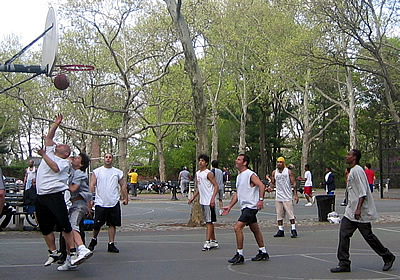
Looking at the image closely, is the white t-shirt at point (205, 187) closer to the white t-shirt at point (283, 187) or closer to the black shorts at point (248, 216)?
the black shorts at point (248, 216)

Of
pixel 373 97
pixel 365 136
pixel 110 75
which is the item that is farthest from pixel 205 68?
pixel 365 136

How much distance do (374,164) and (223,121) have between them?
55.6ft

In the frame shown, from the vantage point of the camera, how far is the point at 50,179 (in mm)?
8797

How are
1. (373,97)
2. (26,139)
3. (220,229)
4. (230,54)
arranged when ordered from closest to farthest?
(220,229) → (230,54) → (373,97) → (26,139)

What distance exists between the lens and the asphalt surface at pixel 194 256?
893 cm

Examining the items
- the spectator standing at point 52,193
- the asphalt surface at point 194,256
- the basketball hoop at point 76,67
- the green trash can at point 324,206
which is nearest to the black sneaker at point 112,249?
the asphalt surface at point 194,256

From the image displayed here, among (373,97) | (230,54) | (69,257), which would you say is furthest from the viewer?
(373,97)

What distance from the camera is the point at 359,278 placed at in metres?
8.51

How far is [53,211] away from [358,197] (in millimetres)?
4661

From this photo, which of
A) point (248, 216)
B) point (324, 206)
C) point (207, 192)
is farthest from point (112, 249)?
point (324, 206)

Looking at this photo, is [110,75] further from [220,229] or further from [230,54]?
[220,229]

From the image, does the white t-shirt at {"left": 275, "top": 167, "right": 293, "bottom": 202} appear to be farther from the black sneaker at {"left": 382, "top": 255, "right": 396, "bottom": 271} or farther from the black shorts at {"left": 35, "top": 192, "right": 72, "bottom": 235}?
the black shorts at {"left": 35, "top": 192, "right": 72, "bottom": 235}

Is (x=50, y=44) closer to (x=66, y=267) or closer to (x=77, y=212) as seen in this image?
(x=77, y=212)

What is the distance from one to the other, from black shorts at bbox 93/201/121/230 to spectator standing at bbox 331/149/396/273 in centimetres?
445
